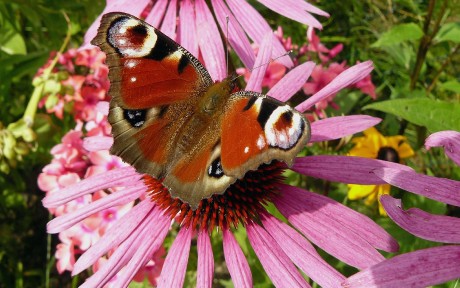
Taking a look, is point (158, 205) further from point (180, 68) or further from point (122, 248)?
point (180, 68)

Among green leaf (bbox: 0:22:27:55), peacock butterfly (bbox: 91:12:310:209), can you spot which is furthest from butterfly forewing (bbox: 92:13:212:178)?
green leaf (bbox: 0:22:27:55)

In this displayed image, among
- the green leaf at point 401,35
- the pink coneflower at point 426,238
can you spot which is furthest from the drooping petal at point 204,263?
the green leaf at point 401,35

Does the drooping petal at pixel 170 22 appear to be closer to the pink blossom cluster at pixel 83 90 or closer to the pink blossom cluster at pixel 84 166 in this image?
the pink blossom cluster at pixel 84 166

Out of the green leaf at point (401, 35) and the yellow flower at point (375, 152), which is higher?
the green leaf at point (401, 35)

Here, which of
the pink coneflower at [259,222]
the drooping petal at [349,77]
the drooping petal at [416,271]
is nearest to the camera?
the drooping petal at [416,271]

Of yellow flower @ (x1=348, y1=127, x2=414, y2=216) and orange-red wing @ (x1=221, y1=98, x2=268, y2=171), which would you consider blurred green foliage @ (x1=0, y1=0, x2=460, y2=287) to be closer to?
yellow flower @ (x1=348, y1=127, x2=414, y2=216)

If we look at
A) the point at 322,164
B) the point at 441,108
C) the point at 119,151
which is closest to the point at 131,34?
the point at 119,151
